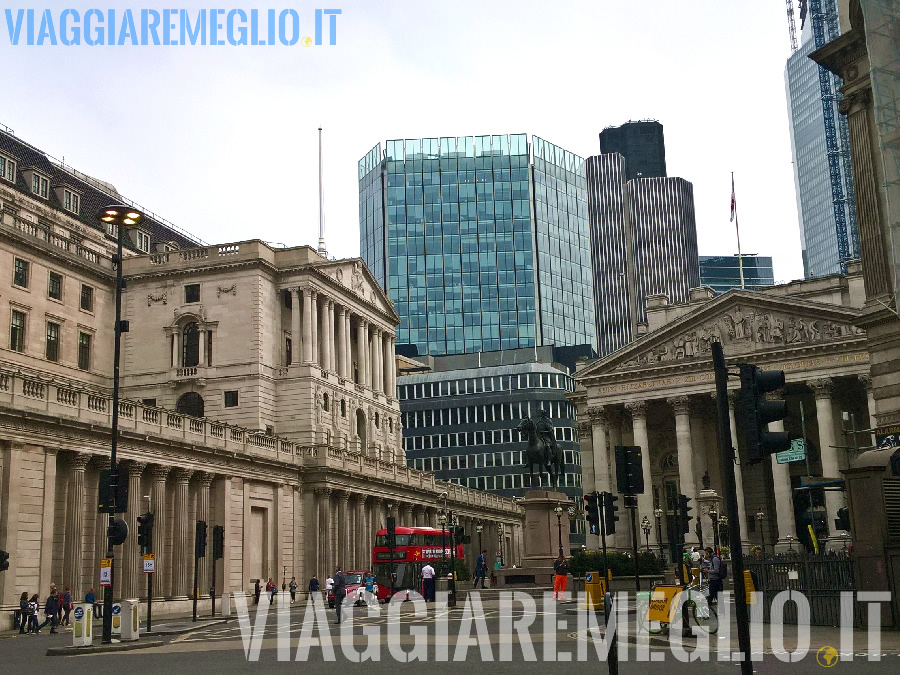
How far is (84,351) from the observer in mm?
68562

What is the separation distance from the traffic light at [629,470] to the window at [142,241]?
63.5 meters

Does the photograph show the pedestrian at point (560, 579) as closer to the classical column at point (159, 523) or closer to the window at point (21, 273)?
the classical column at point (159, 523)

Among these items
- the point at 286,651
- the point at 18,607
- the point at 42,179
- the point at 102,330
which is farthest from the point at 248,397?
the point at 286,651

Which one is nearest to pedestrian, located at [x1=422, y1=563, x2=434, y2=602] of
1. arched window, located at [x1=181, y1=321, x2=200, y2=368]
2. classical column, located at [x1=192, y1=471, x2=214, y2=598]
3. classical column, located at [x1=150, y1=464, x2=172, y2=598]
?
classical column, located at [x1=192, y1=471, x2=214, y2=598]

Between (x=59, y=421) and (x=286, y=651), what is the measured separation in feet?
79.0

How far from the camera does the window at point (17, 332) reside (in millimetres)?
61688

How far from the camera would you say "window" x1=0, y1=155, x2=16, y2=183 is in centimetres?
6888

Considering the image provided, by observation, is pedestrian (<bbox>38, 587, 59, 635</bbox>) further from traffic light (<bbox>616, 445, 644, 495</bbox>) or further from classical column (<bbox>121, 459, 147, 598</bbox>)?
traffic light (<bbox>616, 445, 644, 495</bbox>)

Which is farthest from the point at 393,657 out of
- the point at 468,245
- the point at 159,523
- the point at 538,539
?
the point at 468,245

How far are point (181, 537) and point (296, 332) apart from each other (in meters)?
24.6

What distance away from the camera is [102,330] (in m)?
71.1

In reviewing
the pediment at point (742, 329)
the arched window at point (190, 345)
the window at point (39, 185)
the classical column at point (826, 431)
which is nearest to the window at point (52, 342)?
the arched window at point (190, 345)

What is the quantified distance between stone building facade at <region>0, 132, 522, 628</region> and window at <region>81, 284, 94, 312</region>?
144mm

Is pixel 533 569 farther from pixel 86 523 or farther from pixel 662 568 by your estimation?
pixel 86 523
